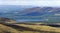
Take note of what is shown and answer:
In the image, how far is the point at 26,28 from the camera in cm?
212

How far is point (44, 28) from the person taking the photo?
6.87 feet

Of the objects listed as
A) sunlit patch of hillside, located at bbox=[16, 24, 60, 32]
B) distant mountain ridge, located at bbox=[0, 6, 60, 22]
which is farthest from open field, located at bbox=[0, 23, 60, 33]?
distant mountain ridge, located at bbox=[0, 6, 60, 22]

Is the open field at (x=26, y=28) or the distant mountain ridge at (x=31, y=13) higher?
the distant mountain ridge at (x=31, y=13)

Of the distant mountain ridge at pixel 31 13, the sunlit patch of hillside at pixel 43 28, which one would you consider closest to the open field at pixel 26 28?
the sunlit patch of hillside at pixel 43 28

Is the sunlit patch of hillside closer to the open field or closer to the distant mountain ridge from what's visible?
the open field

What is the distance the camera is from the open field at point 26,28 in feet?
6.84

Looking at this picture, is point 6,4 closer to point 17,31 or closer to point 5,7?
point 5,7

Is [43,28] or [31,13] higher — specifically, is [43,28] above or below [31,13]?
below

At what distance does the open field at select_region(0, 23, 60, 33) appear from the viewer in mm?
2084

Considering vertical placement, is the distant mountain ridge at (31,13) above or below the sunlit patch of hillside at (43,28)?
above

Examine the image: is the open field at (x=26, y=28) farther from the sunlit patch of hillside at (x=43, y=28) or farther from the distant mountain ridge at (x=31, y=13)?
the distant mountain ridge at (x=31, y=13)

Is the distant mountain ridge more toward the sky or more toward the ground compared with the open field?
A: more toward the sky

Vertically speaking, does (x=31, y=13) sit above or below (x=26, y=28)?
above

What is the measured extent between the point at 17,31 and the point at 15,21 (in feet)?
0.58
